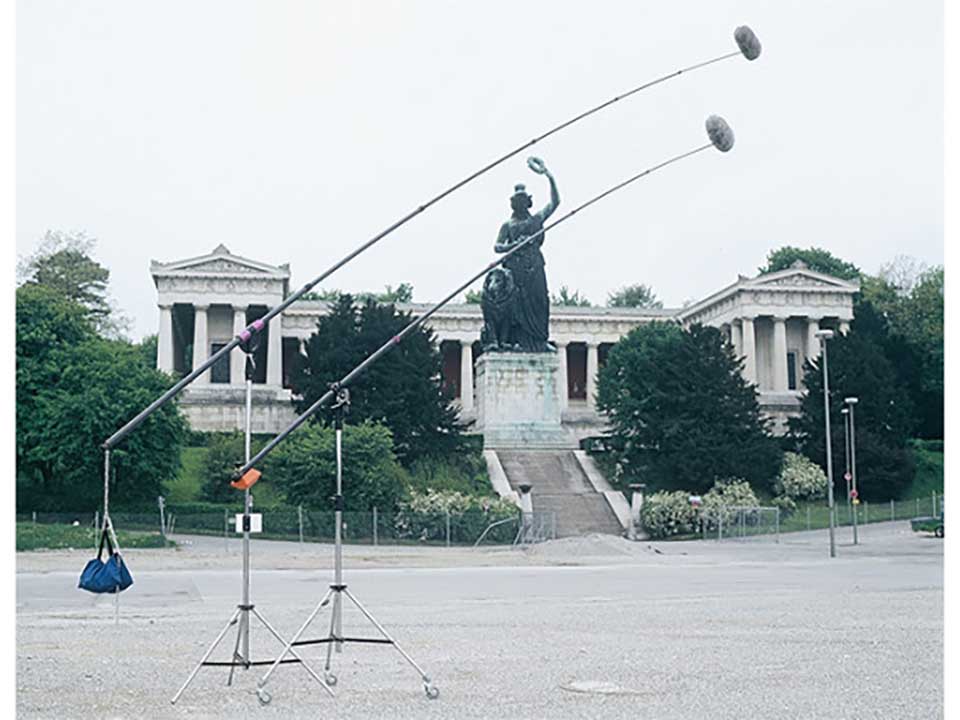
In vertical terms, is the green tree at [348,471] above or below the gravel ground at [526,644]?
above

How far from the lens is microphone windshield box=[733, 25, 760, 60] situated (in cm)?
1016

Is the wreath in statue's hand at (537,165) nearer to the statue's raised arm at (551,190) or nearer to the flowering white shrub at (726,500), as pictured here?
the statue's raised arm at (551,190)

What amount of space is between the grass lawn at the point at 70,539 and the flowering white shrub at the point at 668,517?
66.6ft

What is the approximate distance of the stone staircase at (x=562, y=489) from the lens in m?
52.9

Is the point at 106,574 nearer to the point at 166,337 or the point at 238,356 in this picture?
the point at 238,356

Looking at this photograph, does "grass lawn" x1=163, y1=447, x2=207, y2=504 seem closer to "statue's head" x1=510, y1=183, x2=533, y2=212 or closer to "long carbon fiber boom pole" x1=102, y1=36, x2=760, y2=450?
"statue's head" x1=510, y1=183, x2=533, y2=212

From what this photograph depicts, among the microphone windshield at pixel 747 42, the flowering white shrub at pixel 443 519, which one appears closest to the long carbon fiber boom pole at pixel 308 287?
the microphone windshield at pixel 747 42

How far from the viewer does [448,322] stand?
104m

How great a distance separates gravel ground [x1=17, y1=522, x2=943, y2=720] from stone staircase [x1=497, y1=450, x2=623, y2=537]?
19034 millimetres

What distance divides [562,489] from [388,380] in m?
10.7

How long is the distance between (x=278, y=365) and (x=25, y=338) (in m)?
39.4

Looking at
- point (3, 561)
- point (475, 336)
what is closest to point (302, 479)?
point (3, 561)

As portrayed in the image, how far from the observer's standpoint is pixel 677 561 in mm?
38344

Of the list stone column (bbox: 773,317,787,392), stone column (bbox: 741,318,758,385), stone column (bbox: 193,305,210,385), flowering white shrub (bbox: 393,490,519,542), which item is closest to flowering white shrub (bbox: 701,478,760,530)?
flowering white shrub (bbox: 393,490,519,542)
